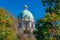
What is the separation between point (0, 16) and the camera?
2931cm

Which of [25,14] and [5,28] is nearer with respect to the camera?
[5,28]

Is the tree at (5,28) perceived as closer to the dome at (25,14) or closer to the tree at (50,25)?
the tree at (50,25)

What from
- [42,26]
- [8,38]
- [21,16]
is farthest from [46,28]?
[21,16]

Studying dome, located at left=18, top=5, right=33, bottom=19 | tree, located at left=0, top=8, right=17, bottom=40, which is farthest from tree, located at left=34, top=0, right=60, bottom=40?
dome, located at left=18, top=5, right=33, bottom=19

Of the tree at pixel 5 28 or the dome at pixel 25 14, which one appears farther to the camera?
the dome at pixel 25 14

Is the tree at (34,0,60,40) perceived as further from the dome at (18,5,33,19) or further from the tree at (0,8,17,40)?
the dome at (18,5,33,19)

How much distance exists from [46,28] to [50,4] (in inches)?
73.4

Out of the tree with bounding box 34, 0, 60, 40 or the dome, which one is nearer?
the tree with bounding box 34, 0, 60, 40

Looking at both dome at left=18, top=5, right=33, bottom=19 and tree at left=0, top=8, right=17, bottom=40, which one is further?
dome at left=18, top=5, right=33, bottom=19

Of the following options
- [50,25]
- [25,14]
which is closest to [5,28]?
[50,25]

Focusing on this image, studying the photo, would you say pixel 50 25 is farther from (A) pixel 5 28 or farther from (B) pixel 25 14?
(B) pixel 25 14

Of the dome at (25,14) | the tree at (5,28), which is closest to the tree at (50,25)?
the tree at (5,28)

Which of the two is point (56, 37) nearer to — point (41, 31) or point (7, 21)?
point (41, 31)

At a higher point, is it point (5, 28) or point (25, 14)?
point (25, 14)
